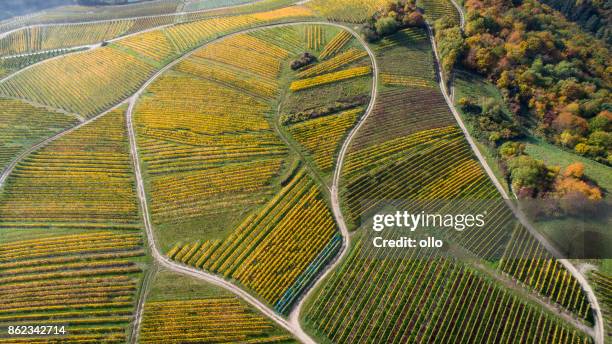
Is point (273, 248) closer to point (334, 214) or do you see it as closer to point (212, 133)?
point (334, 214)

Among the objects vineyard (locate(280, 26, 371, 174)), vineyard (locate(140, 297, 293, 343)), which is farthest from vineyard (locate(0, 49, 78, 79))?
vineyard (locate(140, 297, 293, 343))

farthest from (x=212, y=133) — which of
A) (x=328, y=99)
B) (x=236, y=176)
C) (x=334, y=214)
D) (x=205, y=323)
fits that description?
(x=205, y=323)

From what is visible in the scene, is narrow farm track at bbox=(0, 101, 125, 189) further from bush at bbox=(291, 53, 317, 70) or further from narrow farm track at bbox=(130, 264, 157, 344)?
bush at bbox=(291, 53, 317, 70)

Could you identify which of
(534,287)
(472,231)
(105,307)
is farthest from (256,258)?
(534,287)

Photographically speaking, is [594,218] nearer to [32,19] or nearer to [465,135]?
[465,135]

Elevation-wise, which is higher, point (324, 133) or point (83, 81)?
point (83, 81)

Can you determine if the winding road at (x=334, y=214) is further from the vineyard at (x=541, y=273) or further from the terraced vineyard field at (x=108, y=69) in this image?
the terraced vineyard field at (x=108, y=69)
